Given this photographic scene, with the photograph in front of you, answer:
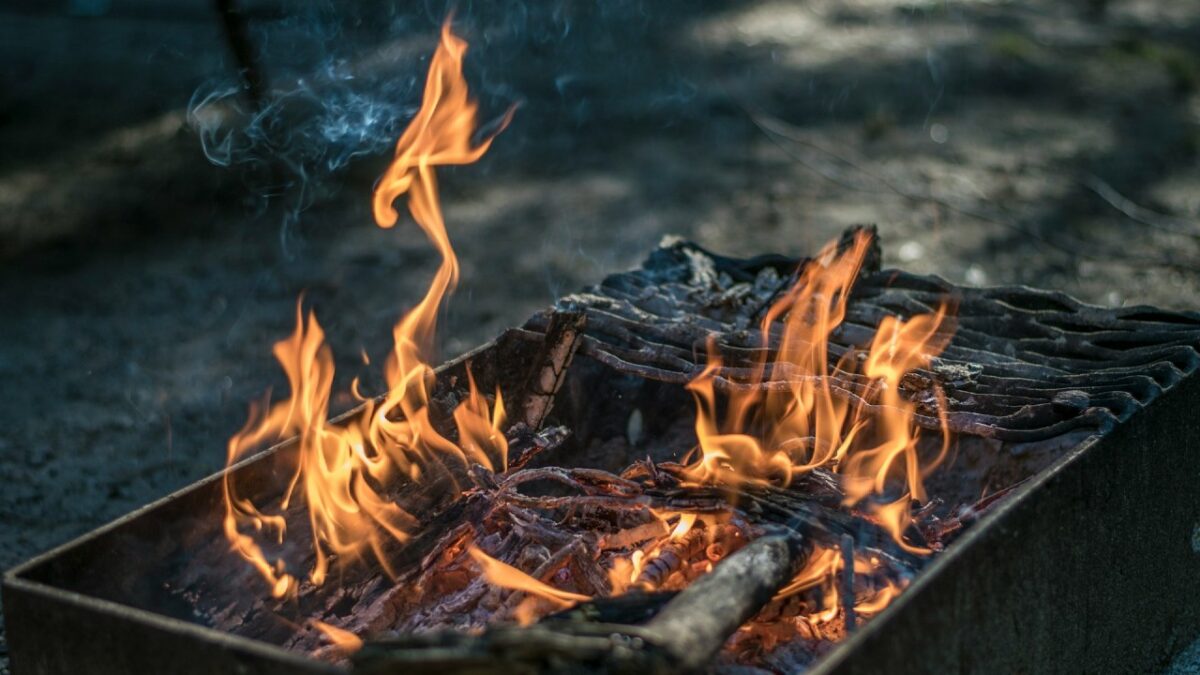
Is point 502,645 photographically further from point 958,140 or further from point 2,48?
point 2,48

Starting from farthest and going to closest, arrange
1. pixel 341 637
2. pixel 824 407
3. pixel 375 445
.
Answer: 1. pixel 824 407
2. pixel 375 445
3. pixel 341 637

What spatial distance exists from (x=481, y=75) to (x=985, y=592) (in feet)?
25.8

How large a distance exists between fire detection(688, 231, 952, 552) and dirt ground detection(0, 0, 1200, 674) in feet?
6.99

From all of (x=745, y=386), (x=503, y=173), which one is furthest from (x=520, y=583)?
(x=503, y=173)

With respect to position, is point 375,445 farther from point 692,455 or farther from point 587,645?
point 587,645

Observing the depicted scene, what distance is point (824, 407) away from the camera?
3.43 metres

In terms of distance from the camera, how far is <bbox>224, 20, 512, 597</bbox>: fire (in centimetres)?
299

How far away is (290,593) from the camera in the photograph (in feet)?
9.62

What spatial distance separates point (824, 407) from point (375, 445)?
118cm

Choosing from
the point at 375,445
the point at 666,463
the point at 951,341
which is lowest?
the point at 951,341

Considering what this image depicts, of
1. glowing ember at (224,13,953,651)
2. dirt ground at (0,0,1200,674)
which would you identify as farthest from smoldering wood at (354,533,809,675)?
dirt ground at (0,0,1200,674)

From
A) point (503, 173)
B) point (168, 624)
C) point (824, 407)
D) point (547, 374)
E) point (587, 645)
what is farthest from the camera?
point (503, 173)

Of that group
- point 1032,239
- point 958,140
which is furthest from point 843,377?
point 958,140

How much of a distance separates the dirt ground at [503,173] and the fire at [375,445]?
153 centimetres
